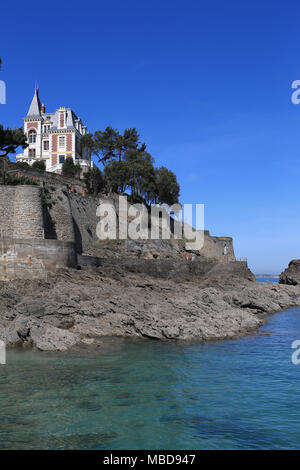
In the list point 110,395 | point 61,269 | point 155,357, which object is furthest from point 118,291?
point 110,395

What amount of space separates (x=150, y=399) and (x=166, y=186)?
154 ft

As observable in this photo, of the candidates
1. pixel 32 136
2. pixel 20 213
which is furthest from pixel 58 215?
pixel 32 136

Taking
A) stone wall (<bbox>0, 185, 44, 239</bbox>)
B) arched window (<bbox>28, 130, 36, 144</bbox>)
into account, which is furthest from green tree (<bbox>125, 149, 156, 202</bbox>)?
stone wall (<bbox>0, 185, 44, 239</bbox>)

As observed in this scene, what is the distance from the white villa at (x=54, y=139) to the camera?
6344 centimetres

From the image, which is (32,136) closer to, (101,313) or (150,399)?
(101,313)

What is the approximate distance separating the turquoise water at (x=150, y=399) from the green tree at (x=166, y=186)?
4087 centimetres

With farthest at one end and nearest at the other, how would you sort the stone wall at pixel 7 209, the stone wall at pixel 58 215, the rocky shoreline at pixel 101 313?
the stone wall at pixel 58 215 → the stone wall at pixel 7 209 → the rocky shoreline at pixel 101 313

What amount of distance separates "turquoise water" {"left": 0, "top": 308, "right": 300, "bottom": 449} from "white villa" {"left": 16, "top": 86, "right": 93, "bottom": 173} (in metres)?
49.4

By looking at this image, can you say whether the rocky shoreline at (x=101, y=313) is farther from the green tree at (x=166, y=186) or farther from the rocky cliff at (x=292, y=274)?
the rocky cliff at (x=292, y=274)

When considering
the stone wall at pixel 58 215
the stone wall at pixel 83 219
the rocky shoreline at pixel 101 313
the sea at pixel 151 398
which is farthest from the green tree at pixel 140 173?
the sea at pixel 151 398

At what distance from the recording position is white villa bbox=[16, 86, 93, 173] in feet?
208

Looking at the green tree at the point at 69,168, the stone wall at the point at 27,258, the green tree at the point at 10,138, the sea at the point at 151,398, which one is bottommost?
the sea at the point at 151,398

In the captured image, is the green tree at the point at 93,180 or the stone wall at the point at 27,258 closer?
the stone wall at the point at 27,258

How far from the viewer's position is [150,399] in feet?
35.8
